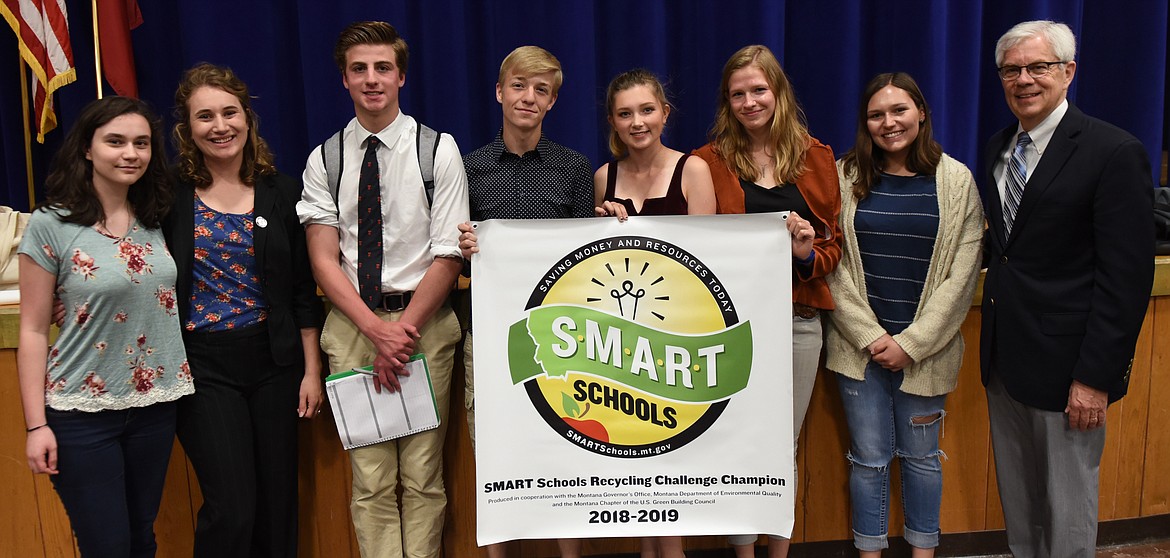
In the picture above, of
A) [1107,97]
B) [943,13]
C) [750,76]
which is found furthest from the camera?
[1107,97]

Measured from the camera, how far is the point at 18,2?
8.33 feet

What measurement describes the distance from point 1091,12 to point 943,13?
74cm

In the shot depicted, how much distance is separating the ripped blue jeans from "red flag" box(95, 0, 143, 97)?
2.56 metres

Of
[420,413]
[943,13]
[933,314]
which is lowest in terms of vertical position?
[420,413]

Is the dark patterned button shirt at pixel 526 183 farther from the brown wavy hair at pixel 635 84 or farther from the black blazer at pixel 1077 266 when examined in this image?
the black blazer at pixel 1077 266

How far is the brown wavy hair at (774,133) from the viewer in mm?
1924

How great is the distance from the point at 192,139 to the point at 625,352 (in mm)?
1155

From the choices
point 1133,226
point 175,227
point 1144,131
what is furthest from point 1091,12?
point 175,227

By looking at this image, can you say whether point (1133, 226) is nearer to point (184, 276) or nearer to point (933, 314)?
point (933, 314)

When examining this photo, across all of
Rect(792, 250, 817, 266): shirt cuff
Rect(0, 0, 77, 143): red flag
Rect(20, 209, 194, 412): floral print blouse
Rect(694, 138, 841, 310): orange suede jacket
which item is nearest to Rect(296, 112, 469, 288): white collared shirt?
Rect(20, 209, 194, 412): floral print blouse

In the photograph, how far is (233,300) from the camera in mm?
1818

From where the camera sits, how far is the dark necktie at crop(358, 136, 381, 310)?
1872 mm

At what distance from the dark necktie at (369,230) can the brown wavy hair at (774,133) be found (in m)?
0.88

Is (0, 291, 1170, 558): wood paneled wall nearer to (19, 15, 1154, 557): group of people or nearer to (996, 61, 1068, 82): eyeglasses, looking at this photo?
(19, 15, 1154, 557): group of people
